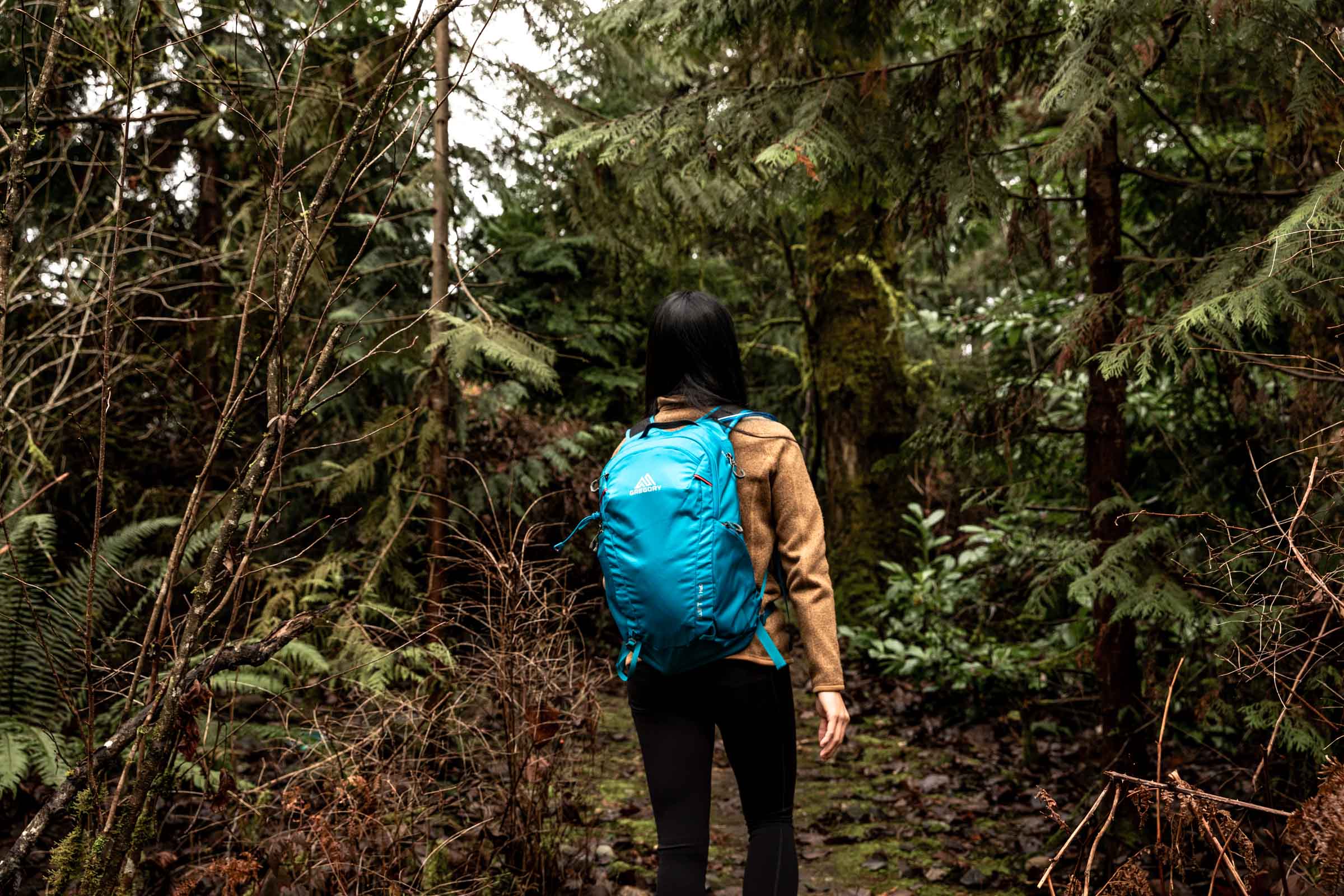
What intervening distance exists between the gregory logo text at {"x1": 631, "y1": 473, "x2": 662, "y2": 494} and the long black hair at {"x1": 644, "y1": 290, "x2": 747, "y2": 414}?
11.3 inches

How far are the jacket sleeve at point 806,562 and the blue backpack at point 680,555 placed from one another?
0.32ft

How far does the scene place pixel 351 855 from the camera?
2914 mm

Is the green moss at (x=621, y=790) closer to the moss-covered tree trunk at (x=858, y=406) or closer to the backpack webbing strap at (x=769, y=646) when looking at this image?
the backpack webbing strap at (x=769, y=646)

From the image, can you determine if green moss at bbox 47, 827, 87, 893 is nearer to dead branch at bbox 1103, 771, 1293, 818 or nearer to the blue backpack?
the blue backpack

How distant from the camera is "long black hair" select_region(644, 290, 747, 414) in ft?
8.23

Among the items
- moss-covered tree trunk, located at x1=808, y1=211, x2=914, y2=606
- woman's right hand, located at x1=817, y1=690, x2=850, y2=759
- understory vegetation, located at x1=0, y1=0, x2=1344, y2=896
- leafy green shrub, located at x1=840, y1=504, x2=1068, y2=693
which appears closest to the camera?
woman's right hand, located at x1=817, y1=690, x2=850, y2=759

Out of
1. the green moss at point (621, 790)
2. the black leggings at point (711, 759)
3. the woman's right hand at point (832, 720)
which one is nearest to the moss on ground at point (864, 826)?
the green moss at point (621, 790)

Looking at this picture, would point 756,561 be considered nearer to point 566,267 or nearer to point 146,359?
point 146,359

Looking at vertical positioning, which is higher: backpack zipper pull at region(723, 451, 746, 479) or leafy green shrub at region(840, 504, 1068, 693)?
backpack zipper pull at region(723, 451, 746, 479)

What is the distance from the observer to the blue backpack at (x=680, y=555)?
2246mm

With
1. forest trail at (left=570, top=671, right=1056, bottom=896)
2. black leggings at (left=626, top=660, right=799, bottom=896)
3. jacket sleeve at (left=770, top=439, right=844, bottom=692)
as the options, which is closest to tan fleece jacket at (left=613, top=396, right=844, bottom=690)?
jacket sleeve at (left=770, top=439, right=844, bottom=692)

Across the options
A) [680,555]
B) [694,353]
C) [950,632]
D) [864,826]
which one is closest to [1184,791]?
[680,555]

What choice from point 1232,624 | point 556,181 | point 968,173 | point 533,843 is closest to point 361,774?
point 533,843

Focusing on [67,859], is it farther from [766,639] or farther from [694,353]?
[694,353]
